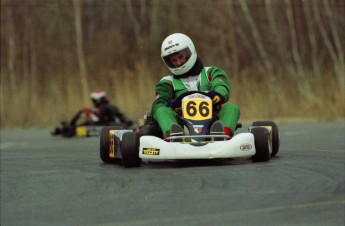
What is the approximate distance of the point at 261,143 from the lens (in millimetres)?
10078

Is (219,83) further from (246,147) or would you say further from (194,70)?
(246,147)

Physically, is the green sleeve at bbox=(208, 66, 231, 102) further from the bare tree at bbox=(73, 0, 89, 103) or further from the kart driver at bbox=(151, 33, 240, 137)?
the bare tree at bbox=(73, 0, 89, 103)

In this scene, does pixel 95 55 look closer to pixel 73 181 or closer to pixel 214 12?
pixel 214 12

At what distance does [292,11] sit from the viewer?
94.8 ft

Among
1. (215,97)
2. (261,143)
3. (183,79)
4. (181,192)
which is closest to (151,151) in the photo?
(215,97)

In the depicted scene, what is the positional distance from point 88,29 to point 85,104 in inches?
170

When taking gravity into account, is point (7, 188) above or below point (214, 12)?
below

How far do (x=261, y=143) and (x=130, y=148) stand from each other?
1.41m

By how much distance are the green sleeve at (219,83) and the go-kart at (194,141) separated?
0.25 m

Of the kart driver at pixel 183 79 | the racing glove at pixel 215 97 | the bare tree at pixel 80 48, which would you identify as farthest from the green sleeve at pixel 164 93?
the bare tree at pixel 80 48

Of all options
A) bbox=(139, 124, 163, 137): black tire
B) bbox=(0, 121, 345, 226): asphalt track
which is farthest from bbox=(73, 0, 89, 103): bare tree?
bbox=(139, 124, 163, 137): black tire

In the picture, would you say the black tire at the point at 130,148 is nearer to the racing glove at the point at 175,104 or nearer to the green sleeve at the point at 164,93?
the racing glove at the point at 175,104

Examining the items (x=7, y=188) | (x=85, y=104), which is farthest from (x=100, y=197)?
(x=85, y=104)

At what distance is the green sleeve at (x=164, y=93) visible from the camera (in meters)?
11.0
